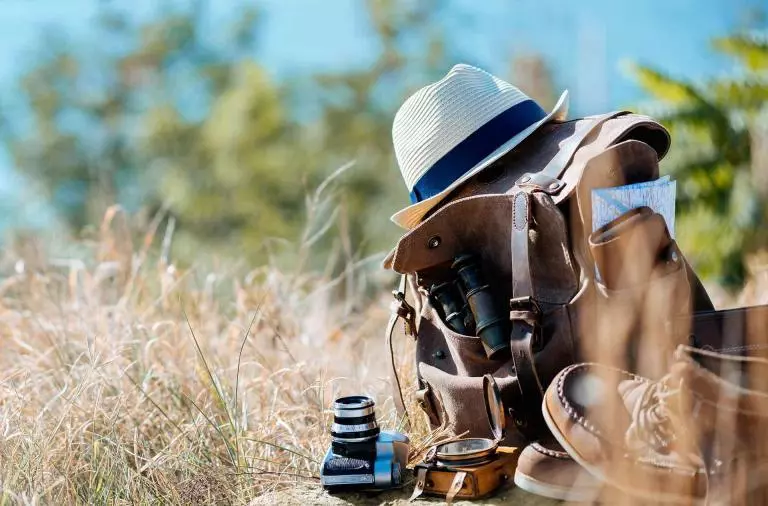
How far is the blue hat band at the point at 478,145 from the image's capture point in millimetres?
3229

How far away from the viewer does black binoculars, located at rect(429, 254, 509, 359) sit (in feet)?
9.59

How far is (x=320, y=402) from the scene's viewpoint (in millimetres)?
3514

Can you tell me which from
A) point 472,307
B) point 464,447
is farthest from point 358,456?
point 472,307

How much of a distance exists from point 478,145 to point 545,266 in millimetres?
585

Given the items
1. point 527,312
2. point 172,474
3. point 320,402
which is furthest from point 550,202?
point 172,474

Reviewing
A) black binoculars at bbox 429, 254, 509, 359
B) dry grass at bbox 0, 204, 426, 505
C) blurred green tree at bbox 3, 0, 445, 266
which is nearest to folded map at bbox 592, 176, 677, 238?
black binoculars at bbox 429, 254, 509, 359

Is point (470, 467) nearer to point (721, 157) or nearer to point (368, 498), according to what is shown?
point (368, 498)

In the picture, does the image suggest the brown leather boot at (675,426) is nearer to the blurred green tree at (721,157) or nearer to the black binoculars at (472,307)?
the black binoculars at (472,307)

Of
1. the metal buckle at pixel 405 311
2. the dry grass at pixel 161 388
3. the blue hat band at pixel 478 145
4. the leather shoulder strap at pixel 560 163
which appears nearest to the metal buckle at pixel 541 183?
the leather shoulder strap at pixel 560 163

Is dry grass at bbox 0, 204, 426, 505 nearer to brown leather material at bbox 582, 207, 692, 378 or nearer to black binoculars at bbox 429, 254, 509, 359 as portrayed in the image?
black binoculars at bbox 429, 254, 509, 359

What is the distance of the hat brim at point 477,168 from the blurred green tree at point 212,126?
46.6ft

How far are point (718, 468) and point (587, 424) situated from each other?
0.34m

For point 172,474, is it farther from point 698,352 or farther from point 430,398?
point 698,352

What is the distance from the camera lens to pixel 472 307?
299 cm
